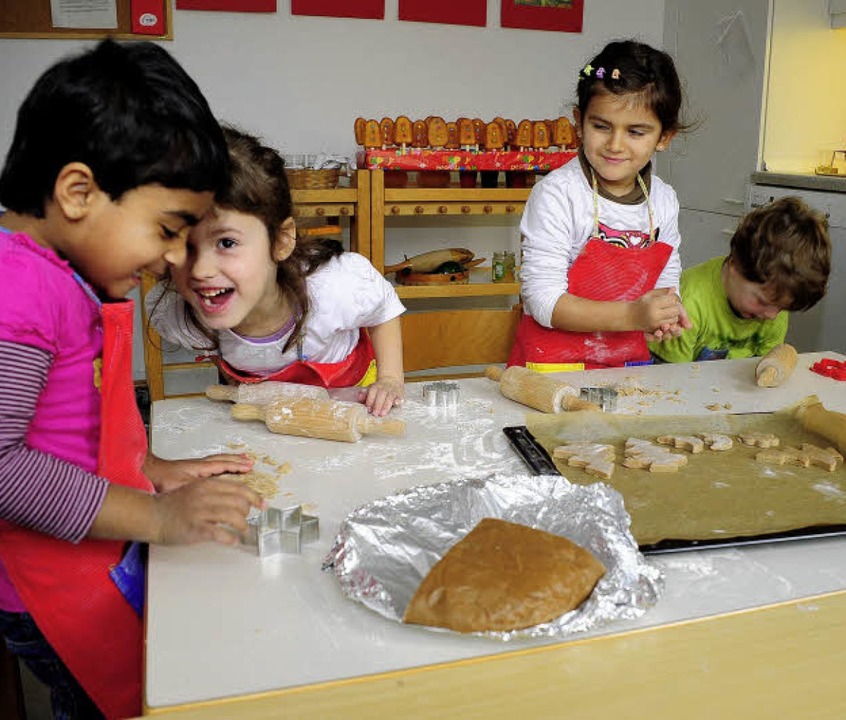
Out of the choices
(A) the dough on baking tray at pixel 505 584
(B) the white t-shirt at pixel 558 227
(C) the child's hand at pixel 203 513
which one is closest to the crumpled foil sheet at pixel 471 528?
(A) the dough on baking tray at pixel 505 584

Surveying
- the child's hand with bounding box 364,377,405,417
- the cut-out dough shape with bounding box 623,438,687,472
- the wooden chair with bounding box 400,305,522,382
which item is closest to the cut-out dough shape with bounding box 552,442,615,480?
the cut-out dough shape with bounding box 623,438,687,472

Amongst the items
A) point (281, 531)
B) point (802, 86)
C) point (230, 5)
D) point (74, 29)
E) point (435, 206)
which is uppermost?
point (230, 5)

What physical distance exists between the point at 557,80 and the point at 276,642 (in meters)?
3.95

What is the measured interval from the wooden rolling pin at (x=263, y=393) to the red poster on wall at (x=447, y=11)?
2.97 m

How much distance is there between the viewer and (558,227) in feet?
6.27

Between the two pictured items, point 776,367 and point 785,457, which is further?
point 776,367

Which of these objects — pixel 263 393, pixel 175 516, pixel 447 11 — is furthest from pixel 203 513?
pixel 447 11

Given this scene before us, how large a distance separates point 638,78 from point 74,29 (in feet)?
9.06

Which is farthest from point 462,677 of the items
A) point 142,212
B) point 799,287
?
point 799,287

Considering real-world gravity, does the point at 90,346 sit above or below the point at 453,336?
above

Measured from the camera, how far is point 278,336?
1633 millimetres

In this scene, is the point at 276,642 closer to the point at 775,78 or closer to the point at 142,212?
the point at 142,212

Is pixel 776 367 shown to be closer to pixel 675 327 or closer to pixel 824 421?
pixel 675 327

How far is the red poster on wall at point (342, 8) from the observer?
371 cm
